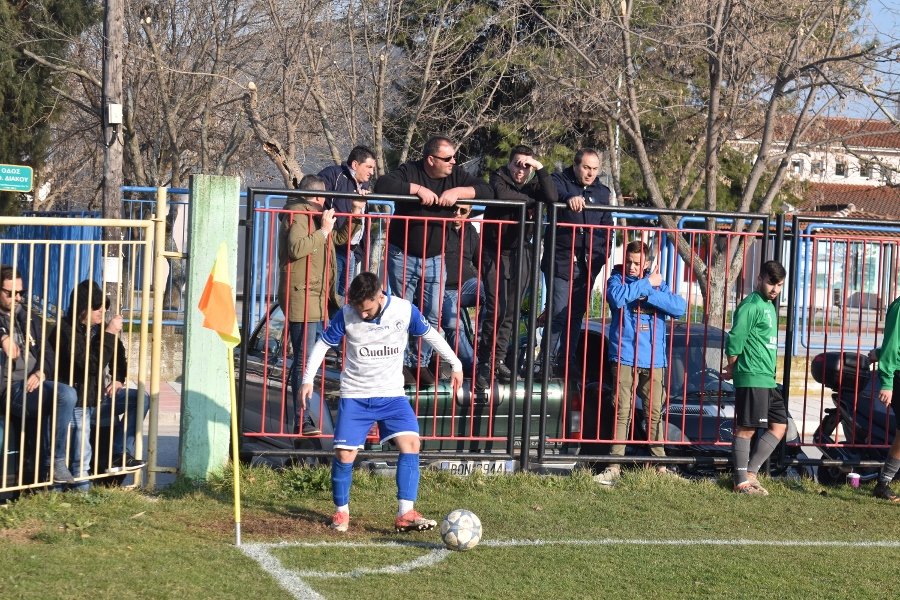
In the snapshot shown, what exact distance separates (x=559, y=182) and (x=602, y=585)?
441 cm

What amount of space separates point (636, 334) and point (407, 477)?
2589 mm

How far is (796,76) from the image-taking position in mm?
15203

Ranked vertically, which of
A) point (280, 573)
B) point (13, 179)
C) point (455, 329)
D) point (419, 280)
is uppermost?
point (13, 179)

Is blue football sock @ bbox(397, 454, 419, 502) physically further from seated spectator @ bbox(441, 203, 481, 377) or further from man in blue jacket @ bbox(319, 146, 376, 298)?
man in blue jacket @ bbox(319, 146, 376, 298)

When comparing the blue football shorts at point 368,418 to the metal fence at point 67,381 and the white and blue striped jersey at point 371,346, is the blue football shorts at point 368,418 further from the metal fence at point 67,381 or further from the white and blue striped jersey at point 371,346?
the metal fence at point 67,381

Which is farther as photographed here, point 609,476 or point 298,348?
point 609,476

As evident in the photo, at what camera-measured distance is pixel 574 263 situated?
9391 millimetres

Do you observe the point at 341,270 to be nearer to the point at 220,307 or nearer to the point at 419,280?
the point at 419,280

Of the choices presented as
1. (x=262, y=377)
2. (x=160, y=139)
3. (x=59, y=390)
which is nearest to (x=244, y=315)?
(x=262, y=377)

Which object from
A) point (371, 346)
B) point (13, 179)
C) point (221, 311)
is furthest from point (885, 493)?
A: point (13, 179)

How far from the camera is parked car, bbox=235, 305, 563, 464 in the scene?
8.66 m

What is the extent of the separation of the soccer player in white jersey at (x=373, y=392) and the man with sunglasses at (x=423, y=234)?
4.26 ft

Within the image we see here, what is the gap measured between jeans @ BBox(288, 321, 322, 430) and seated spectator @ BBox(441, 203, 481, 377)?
1084 millimetres

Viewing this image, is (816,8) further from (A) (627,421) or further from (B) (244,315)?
(B) (244,315)
